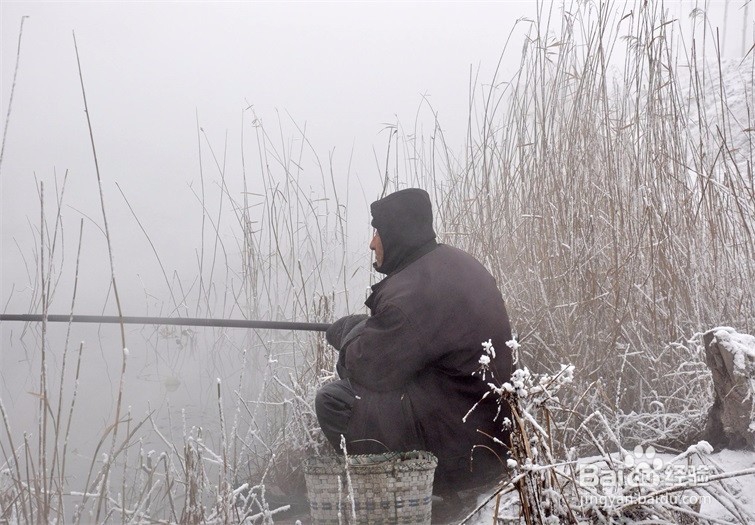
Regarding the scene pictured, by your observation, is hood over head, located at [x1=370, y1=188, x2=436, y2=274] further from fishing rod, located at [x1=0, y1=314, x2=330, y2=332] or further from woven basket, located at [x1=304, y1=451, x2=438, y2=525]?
woven basket, located at [x1=304, y1=451, x2=438, y2=525]

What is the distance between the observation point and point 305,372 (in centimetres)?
338

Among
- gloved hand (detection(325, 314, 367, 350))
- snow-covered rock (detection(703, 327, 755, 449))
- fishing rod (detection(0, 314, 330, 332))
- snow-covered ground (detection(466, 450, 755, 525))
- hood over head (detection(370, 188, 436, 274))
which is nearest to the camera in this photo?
snow-covered ground (detection(466, 450, 755, 525))

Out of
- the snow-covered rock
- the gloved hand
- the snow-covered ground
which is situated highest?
the gloved hand

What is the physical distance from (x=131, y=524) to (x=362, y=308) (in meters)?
2.51

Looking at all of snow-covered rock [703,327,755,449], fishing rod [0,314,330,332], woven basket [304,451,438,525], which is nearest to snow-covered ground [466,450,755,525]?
snow-covered rock [703,327,755,449]

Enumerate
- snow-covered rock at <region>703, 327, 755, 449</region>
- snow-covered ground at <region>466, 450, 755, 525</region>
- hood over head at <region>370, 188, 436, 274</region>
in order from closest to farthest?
1. snow-covered ground at <region>466, 450, 755, 525</region>
2. snow-covered rock at <region>703, 327, 755, 449</region>
3. hood over head at <region>370, 188, 436, 274</region>

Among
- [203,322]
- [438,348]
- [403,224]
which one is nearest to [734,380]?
[438,348]

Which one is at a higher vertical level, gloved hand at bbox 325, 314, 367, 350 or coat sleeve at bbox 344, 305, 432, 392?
gloved hand at bbox 325, 314, 367, 350

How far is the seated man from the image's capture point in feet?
8.11

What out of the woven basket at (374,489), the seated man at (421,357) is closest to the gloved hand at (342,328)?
the seated man at (421,357)

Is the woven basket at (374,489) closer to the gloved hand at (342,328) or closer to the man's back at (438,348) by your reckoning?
the man's back at (438,348)

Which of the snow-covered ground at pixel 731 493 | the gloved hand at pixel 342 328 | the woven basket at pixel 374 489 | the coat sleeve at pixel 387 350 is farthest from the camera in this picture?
the gloved hand at pixel 342 328

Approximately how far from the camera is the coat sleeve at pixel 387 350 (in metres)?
2.44

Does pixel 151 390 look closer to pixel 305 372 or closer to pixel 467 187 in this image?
pixel 305 372
